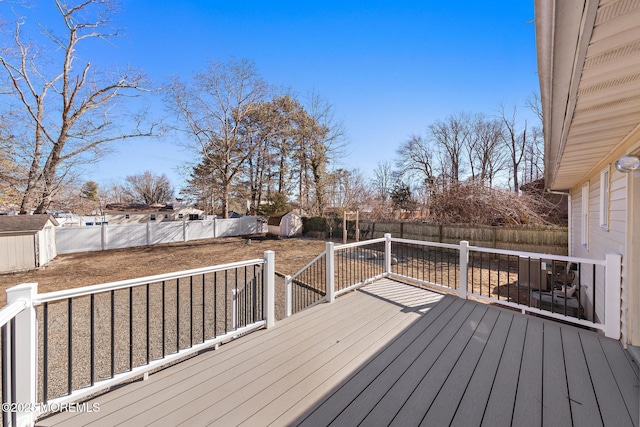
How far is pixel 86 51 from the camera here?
11.3 meters

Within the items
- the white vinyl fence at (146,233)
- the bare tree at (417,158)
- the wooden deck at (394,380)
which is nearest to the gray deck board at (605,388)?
the wooden deck at (394,380)

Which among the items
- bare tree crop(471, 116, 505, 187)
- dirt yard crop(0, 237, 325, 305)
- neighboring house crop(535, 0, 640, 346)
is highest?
bare tree crop(471, 116, 505, 187)

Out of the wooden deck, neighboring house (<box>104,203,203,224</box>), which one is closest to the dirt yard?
the wooden deck

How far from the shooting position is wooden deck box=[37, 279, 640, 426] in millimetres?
1563

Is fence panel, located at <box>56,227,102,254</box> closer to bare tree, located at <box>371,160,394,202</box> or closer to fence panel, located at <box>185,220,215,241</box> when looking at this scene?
fence panel, located at <box>185,220,215,241</box>

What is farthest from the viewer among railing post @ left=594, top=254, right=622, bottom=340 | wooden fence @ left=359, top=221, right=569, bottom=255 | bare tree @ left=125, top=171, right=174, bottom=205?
bare tree @ left=125, top=171, right=174, bottom=205

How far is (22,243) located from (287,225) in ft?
37.7

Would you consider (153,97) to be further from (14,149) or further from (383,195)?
(383,195)

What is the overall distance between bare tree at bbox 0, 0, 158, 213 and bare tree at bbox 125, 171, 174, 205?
2641cm

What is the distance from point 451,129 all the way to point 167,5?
19.7 meters

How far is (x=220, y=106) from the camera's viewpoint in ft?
50.8

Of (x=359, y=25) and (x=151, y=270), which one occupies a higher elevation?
(x=359, y=25)

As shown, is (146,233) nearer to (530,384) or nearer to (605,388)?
(530,384)

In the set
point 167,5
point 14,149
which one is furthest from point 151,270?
point 167,5
